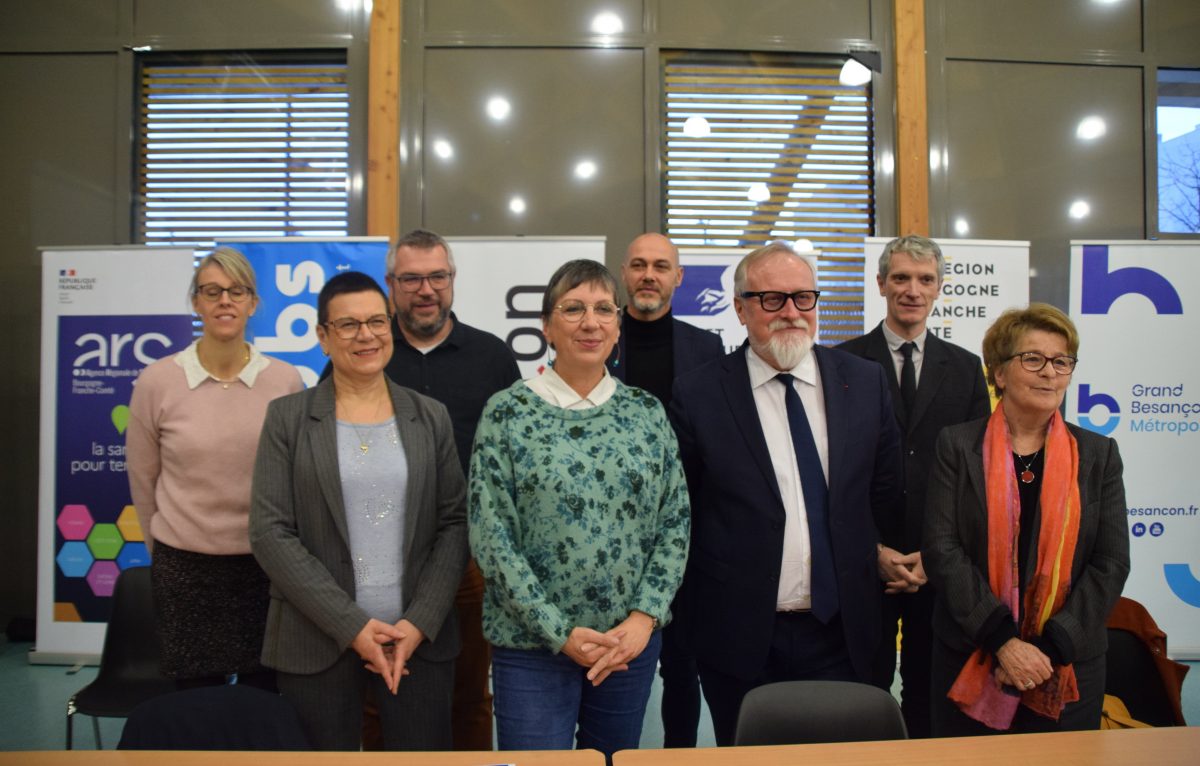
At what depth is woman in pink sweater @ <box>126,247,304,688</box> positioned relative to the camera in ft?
6.79

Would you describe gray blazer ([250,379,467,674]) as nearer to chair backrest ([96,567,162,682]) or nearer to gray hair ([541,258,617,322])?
gray hair ([541,258,617,322])

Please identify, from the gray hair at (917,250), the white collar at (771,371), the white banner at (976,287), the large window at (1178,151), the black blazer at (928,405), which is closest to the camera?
the white collar at (771,371)

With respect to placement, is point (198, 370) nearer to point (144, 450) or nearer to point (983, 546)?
point (144, 450)

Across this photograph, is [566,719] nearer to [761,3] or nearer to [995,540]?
[995,540]

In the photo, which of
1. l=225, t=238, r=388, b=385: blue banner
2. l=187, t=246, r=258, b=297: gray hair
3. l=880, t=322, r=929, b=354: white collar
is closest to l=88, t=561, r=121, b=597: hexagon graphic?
l=225, t=238, r=388, b=385: blue banner

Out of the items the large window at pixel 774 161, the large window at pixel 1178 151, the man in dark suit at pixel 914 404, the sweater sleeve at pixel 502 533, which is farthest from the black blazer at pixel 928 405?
the large window at pixel 1178 151

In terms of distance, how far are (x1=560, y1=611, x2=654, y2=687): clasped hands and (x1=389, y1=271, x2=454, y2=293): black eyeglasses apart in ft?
3.88

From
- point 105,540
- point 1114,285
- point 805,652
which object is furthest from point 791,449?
point 105,540

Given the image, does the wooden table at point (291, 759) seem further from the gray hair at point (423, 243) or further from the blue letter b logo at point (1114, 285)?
the blue letter b logo at point (1114, 285)

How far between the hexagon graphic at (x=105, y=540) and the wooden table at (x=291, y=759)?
315 centimetres

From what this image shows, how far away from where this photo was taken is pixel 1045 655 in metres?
1.87

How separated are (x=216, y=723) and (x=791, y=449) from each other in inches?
54.7

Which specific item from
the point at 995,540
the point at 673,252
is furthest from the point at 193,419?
the point at 995,540

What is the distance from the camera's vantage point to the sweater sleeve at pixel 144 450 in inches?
84.0
